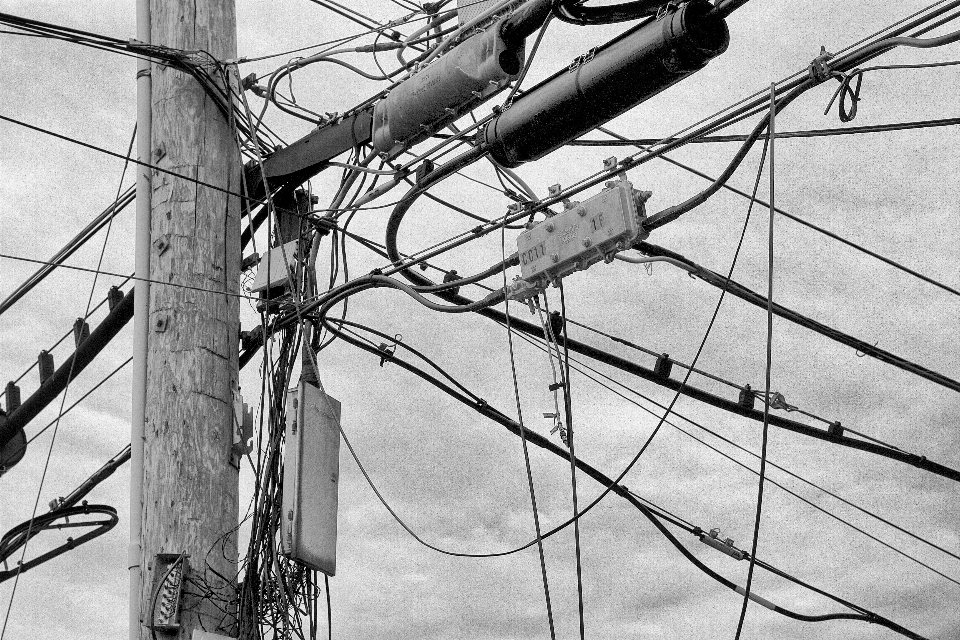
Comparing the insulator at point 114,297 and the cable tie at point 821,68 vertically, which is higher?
the insulator at point 114,297

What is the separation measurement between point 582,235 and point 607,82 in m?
0.65

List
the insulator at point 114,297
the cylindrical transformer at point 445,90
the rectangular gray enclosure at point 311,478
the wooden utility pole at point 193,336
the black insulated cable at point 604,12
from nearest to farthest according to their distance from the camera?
1. the black insulated cable at point 604,12
2. the wooden utility pole at point 193,336
3. the cylindrical transformer at point 445,90
4. the rectangular gray enclosure at point 311,478
5. the insulator at point 114,297

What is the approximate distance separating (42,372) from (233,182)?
11.1 ft

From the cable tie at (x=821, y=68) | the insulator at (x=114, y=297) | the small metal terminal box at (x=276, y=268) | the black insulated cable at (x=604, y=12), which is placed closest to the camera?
the cable tie at (x=821, y=68)

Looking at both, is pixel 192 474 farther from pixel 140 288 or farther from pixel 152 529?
pixel 140 288

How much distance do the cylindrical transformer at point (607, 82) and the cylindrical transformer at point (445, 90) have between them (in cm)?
18

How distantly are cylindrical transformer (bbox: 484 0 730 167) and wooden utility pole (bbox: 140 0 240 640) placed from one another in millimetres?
1439

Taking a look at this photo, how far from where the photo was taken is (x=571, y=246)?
4945 mm

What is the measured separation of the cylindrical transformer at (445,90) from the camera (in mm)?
5328

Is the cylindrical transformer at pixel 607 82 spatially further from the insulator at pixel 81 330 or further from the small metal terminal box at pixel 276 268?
the insulator at pixel 81 330

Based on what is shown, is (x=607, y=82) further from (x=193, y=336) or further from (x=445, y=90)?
(x=193, y=336)

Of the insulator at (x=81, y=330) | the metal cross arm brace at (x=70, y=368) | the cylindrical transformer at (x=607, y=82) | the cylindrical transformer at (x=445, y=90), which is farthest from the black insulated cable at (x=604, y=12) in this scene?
the insulator at (x=81, y=330)

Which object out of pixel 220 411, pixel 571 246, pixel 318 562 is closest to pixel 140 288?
pixel 220 411

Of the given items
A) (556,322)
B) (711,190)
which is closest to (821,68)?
(711,190)
